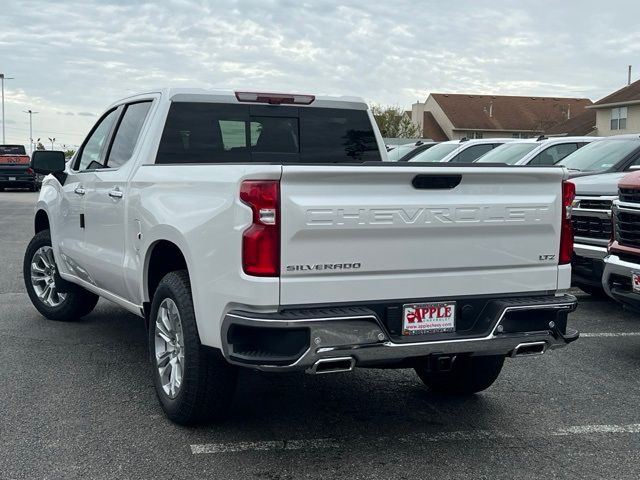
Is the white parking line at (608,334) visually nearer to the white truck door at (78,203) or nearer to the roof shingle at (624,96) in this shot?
the white truck door at (78,203)

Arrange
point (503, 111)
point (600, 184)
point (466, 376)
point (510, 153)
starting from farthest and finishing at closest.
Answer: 1. point (503, 111)
2. point (510, 153)
3. point (600, 184)
4. point (466, 376)

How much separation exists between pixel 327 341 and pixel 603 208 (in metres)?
5.22

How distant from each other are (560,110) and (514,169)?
210ft

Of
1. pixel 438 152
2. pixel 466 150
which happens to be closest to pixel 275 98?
pixel 466 150

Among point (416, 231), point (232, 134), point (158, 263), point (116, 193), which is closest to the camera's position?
point (416, 231)

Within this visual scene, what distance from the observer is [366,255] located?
4121 mm

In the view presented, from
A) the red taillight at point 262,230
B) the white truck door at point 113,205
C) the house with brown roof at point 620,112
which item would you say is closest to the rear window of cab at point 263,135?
the white truck door at point 113,205

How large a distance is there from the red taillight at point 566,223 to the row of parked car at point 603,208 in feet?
6.31

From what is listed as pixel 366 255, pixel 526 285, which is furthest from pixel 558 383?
pixel 366 255

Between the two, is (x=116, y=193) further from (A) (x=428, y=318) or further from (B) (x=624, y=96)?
(B) (x=624, y=96)

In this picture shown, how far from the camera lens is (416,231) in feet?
13.9

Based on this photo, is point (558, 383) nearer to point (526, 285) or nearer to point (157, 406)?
point (526, 285)

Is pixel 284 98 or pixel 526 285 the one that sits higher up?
pixel 284 98

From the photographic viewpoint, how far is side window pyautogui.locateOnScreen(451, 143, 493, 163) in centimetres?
1576
